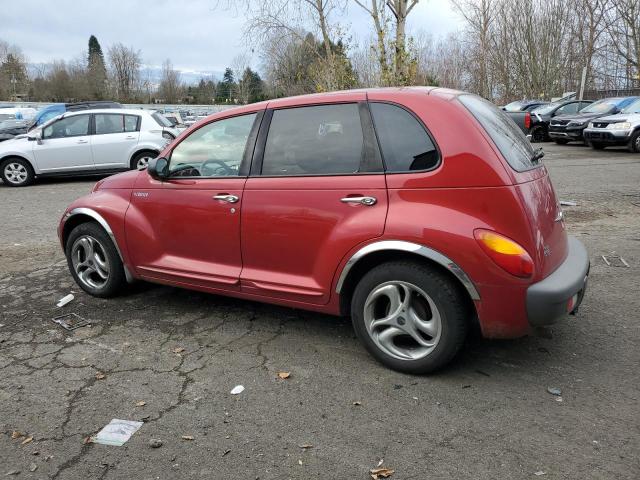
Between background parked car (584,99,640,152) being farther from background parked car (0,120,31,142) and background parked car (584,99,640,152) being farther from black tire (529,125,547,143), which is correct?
background parked car (0,120,31,142)

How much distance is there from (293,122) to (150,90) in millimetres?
66978

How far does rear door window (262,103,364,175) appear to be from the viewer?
3529mm

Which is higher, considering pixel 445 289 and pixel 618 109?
pixel 618 109

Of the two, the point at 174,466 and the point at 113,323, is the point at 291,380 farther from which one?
the point at 113,323

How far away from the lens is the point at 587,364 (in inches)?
135

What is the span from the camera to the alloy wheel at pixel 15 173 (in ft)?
41.3

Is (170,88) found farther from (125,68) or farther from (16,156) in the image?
(16,156)

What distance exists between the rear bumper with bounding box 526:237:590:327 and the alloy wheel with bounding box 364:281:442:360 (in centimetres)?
52

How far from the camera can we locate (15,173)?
1259 cm

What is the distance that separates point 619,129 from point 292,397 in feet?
51.6

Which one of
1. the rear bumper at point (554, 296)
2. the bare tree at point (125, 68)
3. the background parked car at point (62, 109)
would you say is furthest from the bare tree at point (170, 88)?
the rear bumper at point (554, 296)

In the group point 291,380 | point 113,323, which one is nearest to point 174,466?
point 291,380

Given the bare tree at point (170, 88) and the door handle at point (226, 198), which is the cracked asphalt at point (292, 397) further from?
the bare tree at point (170, 88)

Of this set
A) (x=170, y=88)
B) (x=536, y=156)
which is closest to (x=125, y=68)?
(x=170, y=88)
